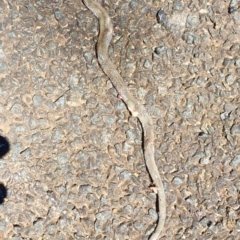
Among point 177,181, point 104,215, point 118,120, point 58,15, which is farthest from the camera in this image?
point 58,15

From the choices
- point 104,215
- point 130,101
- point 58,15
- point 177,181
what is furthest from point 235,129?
point 58,15

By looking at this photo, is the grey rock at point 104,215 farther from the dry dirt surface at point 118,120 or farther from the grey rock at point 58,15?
the grey rock at point 58,15

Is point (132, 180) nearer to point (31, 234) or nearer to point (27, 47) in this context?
point (31, 234)

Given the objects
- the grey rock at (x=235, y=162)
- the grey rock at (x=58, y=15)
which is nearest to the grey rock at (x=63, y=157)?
the grey rock at (x=58, y=15)

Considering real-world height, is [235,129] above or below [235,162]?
above

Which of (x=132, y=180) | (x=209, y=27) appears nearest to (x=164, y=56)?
(x=209, y=27)

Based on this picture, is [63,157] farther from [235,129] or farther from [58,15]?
[235,129]

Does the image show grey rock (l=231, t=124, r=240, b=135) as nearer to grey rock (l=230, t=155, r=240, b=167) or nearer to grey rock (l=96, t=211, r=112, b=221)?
grey rock (l=230, t=155, r=240, b=167)
